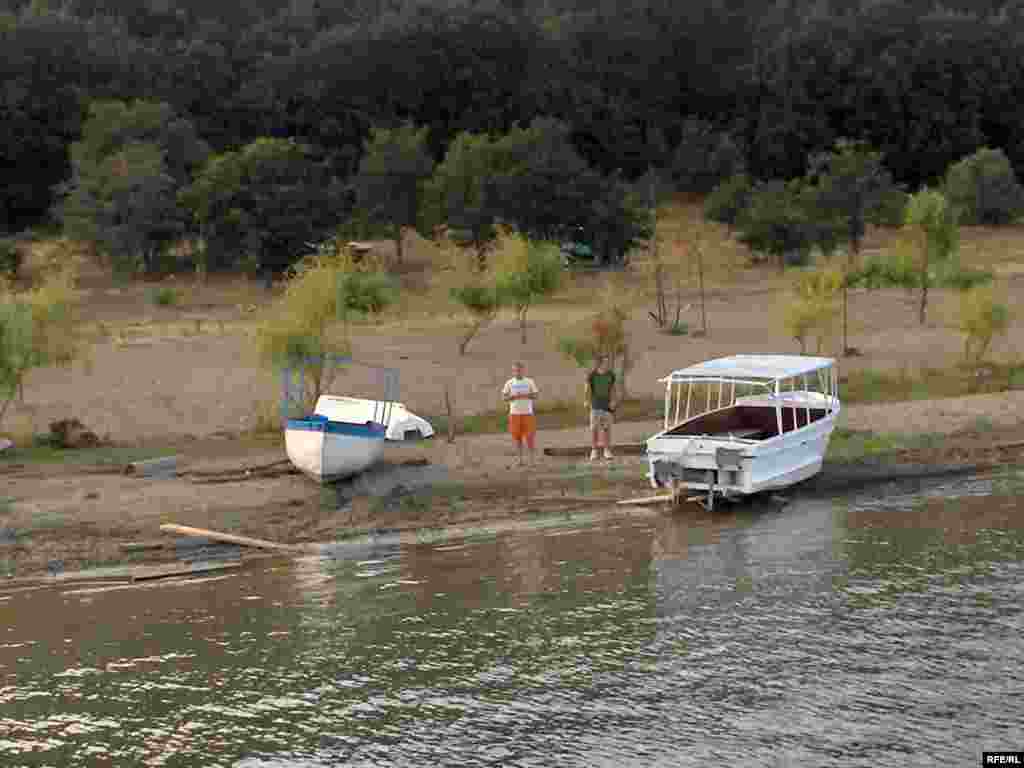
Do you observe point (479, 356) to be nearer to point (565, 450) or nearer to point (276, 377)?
point (276, 377)

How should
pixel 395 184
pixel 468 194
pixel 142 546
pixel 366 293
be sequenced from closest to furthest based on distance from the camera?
1. pixel 142 546
2. pixel 366 293
3. pixel 468 194
4. pixel 395 184

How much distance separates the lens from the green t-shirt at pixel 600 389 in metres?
25.5

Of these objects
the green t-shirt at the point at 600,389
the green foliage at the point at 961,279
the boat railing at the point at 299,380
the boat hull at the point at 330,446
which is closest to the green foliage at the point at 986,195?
the green foliage at the point at 961,279

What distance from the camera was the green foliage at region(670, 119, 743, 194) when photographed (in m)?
84.3

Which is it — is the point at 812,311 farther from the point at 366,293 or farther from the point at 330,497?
the point at 330,497

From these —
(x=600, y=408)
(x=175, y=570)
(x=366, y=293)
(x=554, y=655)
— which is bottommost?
(x=554, y=655)

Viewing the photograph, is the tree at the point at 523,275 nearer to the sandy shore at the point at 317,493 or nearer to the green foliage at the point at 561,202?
the sandy shore at the point at 317,493

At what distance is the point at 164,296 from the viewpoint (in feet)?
167

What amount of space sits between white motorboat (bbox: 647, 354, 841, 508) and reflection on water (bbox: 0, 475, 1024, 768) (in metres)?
0.95

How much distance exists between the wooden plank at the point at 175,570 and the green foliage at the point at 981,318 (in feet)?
67.3

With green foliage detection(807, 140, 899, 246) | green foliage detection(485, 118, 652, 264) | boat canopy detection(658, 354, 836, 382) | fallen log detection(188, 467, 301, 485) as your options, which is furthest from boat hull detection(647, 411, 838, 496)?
green foliage detection(807, 140, 899, 246)

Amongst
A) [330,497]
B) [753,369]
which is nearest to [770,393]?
[753,369]

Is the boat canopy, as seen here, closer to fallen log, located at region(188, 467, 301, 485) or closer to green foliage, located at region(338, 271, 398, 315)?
fallen log, located at region(188, 467, 301, 485)

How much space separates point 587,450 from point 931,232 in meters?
21.7
